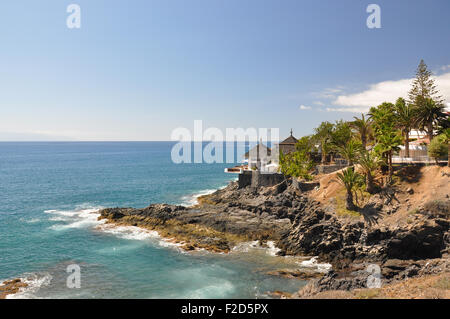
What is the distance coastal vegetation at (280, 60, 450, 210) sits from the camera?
1399 inches

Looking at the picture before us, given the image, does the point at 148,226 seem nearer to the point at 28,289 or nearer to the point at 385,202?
the point at 28,289

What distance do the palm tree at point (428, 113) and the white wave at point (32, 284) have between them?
50366 millimetres

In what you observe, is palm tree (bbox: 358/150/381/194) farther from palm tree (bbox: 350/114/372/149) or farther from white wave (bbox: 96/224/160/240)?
white wave (bbox: 96/224/160/240)

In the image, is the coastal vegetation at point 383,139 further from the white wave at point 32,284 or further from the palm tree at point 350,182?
the white wave at point 32,284

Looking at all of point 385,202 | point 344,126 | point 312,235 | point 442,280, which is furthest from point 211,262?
point 344,126

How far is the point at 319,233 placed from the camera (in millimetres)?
31531

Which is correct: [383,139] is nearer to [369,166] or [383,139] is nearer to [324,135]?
[369,166]

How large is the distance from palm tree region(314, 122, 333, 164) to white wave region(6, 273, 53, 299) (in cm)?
4868

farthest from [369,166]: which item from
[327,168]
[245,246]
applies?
[245,246]

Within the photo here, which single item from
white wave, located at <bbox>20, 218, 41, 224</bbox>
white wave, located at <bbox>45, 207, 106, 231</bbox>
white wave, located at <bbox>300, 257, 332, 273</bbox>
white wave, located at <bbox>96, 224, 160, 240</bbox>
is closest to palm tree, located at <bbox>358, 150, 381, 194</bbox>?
white wave, located at <bbox>300, 257, 332, 273</bbox>

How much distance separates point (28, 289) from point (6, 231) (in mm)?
21485

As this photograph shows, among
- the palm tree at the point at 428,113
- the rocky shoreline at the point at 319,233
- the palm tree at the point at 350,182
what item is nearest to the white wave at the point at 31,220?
the rocky shoreline at the point at 319,233

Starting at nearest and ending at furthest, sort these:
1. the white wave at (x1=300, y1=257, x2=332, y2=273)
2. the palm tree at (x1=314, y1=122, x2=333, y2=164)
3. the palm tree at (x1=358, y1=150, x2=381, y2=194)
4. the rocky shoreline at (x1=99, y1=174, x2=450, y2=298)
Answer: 1. the rocky shoreline at (x1=99, y1=174, x2=450, y2=298)
2. the white wave at (x1=300, y1=257, x2=332, y2=273)
3. the palm tree at (x1=358, y1=150, x2=381, y2=194)
4. the palm tree at (x1=314, y1=122, x2=333, y2=164)

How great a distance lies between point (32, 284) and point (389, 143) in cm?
4117
